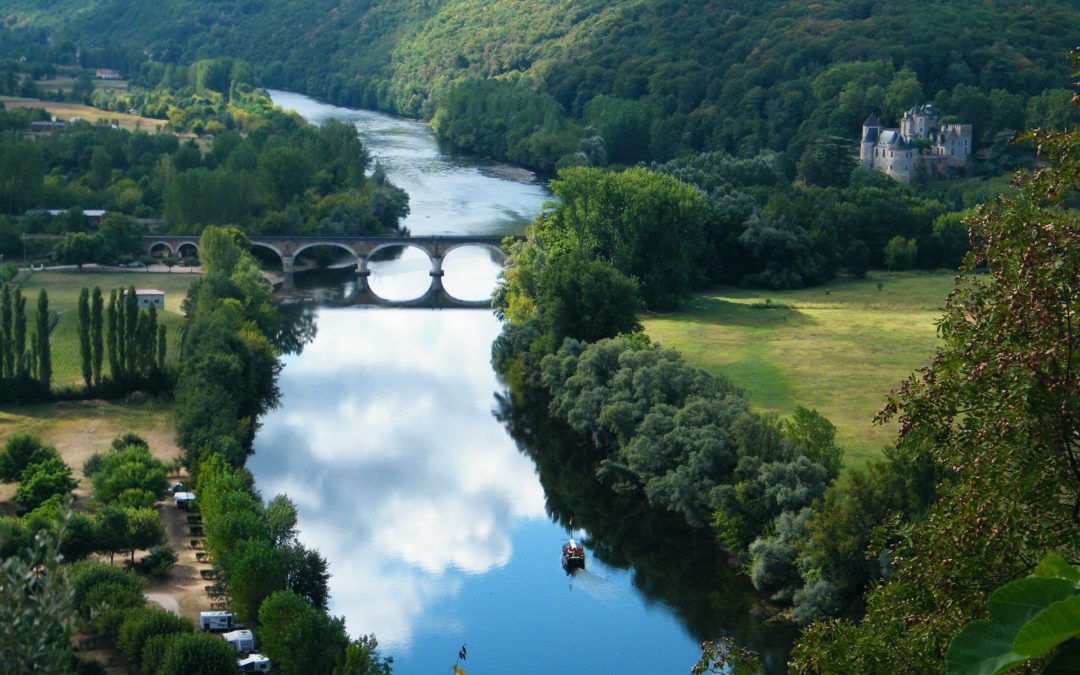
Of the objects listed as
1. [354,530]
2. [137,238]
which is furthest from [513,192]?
[354,530]

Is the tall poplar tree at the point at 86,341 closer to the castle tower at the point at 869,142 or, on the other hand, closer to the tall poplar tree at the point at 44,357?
the tall poplar tree at the point at 44,357

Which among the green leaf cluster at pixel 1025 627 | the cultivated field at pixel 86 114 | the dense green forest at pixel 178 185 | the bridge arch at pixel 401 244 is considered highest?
the green leaf cluster at pixel 1025 627

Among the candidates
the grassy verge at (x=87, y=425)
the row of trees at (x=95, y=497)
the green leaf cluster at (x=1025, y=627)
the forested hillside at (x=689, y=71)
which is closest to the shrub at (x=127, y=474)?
the row of trees at (x=95, y=497)

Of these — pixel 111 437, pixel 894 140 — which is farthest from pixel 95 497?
pixel 894 140

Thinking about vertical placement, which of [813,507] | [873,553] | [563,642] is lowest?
[563,642]

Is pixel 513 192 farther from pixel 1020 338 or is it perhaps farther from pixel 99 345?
pixel 1020 338

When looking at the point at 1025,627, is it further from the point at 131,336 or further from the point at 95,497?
the point at 131,336

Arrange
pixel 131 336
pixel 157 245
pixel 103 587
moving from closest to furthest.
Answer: pixel 103 587, pixel 131 336, pixel 157 245
